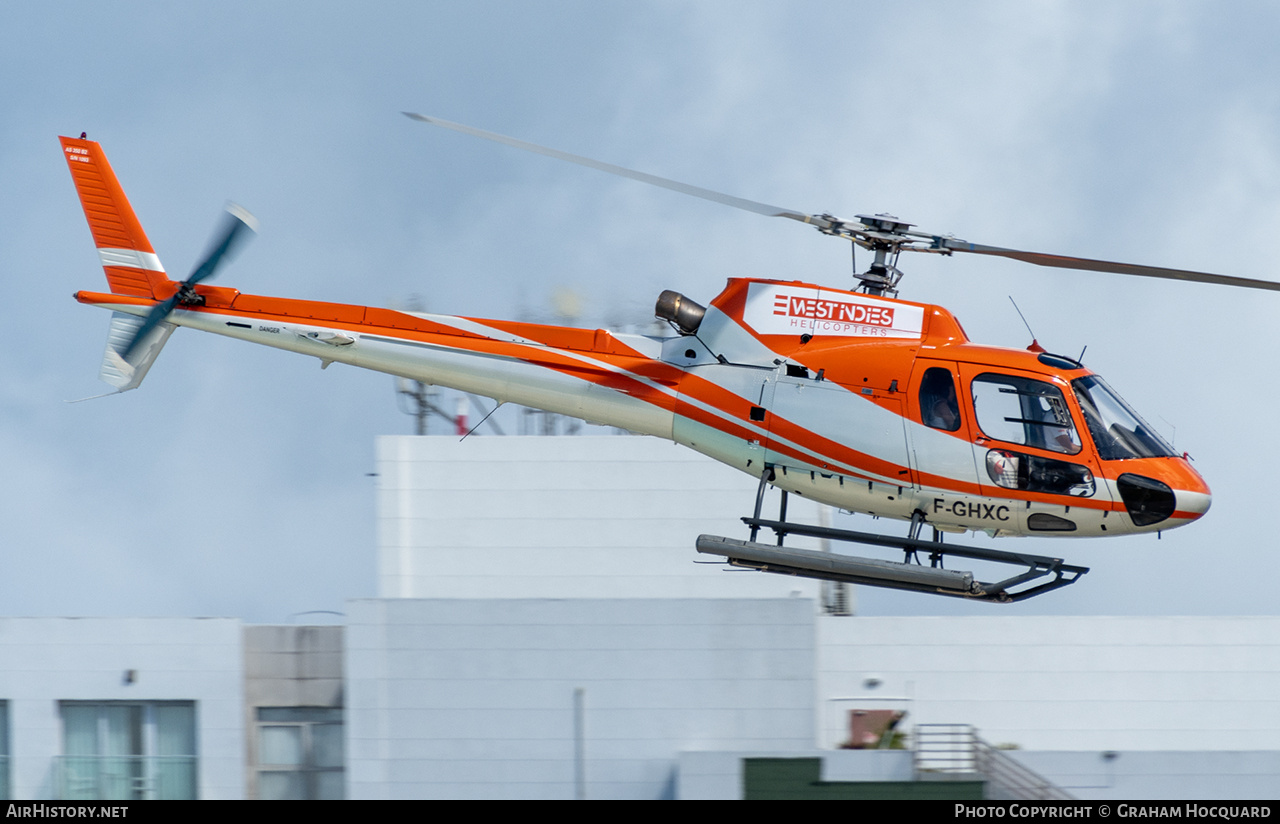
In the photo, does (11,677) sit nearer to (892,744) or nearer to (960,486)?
(892,744)

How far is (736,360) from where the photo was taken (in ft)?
54.2

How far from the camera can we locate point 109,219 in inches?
747

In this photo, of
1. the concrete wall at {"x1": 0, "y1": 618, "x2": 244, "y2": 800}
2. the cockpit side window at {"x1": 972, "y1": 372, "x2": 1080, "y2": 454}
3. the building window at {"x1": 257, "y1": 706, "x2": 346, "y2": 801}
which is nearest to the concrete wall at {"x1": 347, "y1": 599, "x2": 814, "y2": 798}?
the building window at {"x1": 257, "y1": 706, "x2": 346, "y2": 801}

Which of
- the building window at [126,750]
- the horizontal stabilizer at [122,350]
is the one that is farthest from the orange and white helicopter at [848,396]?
the building window at [126,750]

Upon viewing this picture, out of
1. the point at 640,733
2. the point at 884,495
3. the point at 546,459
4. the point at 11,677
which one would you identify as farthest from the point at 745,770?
the point at 11,677

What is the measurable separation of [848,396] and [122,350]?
9.42m

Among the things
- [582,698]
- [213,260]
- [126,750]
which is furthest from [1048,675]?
[213,260]

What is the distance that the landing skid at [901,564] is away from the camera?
1539cm

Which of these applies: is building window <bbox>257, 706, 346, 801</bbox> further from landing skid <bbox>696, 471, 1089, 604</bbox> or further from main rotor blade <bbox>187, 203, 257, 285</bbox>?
landing skid <bbox>696, 471, 1089, 604</bbox>

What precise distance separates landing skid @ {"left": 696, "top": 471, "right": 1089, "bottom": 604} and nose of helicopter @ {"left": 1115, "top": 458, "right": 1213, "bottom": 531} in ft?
2.97

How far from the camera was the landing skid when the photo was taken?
50.5 ft

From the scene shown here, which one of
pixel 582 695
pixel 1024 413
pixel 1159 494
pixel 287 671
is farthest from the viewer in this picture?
pixel 287 671

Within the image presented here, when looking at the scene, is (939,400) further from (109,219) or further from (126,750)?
(126,750)

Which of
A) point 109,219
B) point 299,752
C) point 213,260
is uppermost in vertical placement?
point 109,219
